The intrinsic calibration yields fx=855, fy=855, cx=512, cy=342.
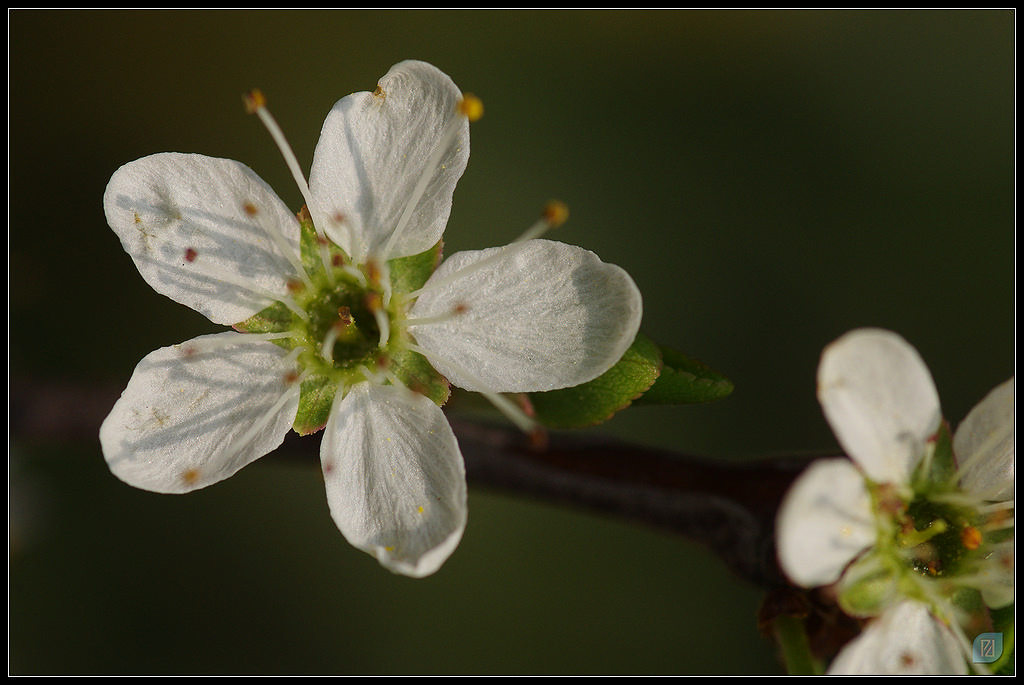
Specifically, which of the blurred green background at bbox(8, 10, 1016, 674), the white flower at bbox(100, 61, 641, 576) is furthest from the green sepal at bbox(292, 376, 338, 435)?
the blurred green background at bbox(8, 10, 1016, 674)

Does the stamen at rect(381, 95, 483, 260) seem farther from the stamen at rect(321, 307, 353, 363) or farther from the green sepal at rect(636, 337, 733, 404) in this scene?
the green sepal at rect(636, 337, 733, 404)

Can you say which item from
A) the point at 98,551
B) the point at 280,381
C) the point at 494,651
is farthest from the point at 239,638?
the point at 280,381

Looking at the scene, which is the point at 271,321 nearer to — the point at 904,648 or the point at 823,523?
the point at 823,523

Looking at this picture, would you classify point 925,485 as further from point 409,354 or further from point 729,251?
point 729,251

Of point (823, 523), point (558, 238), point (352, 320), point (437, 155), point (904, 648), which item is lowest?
point (558, 238)

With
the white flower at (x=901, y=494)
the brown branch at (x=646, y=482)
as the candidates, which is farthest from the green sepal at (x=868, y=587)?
the brown branch at (x=646, y=482)
